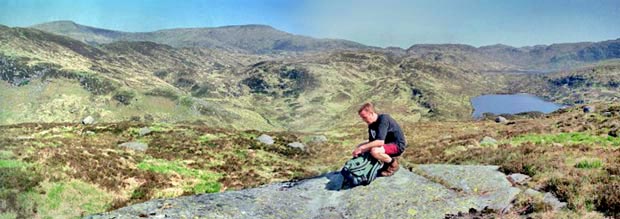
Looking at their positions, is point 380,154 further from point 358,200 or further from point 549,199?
point 549,199

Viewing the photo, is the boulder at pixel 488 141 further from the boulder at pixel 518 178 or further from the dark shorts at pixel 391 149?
the dark shorts at pixel 391 149

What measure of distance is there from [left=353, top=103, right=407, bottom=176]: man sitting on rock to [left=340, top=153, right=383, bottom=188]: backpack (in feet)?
0.92

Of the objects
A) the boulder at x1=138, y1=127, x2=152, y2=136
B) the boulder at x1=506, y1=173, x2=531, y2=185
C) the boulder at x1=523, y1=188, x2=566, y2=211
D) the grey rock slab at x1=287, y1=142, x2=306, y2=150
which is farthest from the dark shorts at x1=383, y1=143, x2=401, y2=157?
the boulder at x1=138, y1=127, x2=152, y2=136

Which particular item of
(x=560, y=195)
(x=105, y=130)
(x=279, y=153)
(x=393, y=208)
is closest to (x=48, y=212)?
(x=393, y=208)

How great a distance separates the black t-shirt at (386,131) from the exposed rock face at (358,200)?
1.41m

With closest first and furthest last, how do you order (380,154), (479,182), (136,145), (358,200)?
(358,200)
(479,182)
(380,154)
(136,145)

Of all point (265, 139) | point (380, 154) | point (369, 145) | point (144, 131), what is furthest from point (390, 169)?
point (144, 131)

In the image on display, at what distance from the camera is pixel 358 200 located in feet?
52.7

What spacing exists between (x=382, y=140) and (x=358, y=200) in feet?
8.73

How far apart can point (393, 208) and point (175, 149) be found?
2900 centimetres

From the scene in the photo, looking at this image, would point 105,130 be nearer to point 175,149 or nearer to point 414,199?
point 175,149

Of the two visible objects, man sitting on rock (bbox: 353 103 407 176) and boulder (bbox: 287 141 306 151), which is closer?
man sitting on rock (bbox: 353 103 407 176)

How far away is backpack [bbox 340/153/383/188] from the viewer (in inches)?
679

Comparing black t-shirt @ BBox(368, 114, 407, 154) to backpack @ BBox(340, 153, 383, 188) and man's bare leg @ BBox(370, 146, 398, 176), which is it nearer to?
man's bare leg @ BBox(370, 146, 398, 176)
